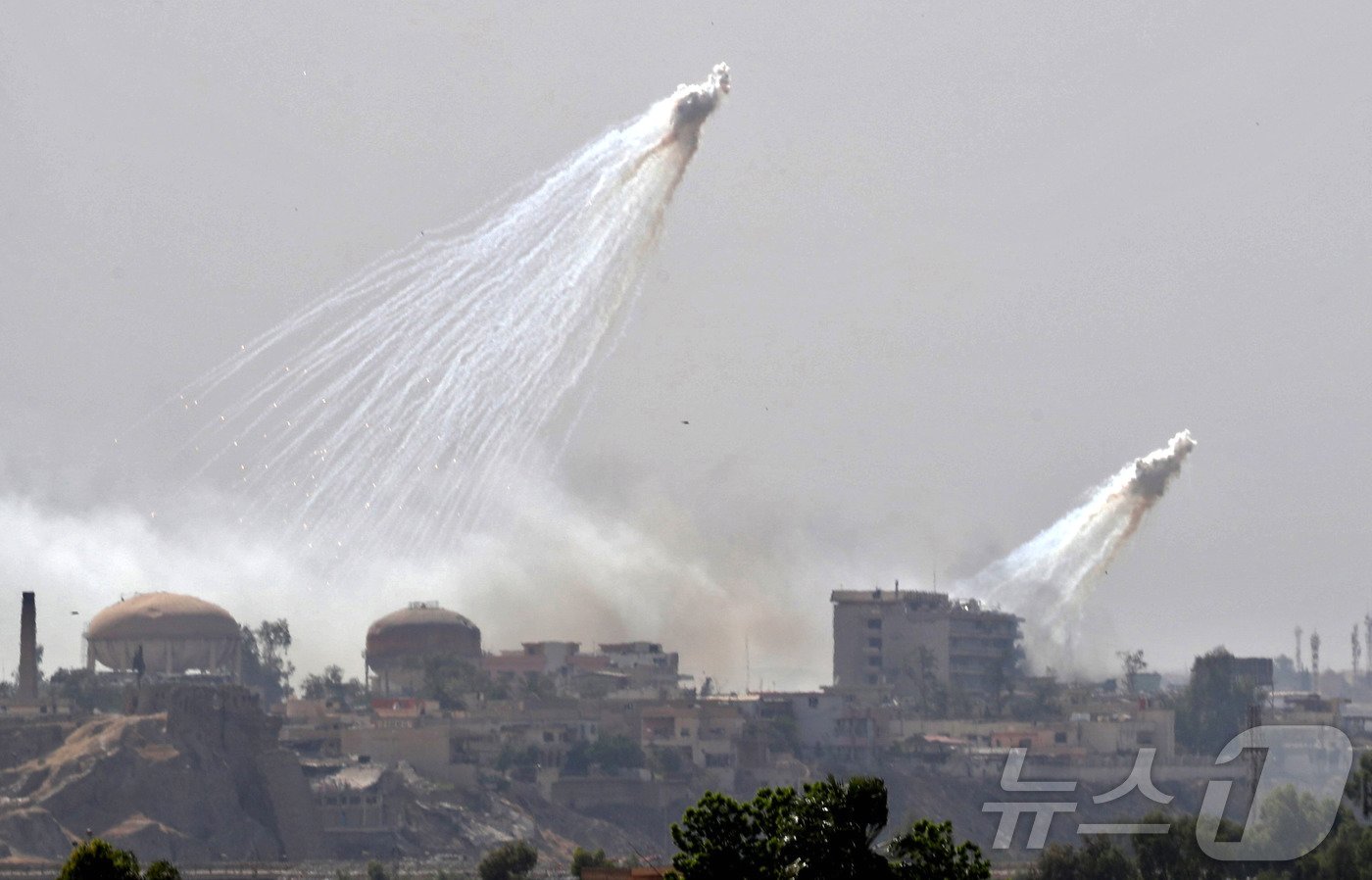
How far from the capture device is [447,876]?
13125 centimetres

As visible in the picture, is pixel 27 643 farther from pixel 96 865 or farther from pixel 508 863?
pixel 96 865

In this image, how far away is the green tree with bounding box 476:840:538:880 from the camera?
4914 inches

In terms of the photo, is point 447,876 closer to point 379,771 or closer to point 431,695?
point 379,771

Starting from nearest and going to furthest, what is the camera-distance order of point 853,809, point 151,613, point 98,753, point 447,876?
point 853,809 → point 447,876 → point 98,753 → point 151,613

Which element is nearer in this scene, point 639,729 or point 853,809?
point 853,809

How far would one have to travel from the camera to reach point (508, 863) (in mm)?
125375

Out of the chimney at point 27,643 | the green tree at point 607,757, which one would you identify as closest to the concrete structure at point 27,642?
the chimney at point 27,643

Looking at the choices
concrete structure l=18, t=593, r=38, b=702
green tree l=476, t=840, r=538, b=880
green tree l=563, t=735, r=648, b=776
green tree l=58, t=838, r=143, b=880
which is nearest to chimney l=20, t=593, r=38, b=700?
concrete structure l=18, t=593, r=38, b=702

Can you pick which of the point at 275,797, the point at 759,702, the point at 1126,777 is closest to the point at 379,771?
the point at 275,797

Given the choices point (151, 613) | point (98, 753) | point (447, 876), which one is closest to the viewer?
point (447, 876)

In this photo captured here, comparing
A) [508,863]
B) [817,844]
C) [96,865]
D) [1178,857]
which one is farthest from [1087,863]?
[817,844]

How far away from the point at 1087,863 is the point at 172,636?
86.2 metres

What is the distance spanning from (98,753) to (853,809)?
361ft

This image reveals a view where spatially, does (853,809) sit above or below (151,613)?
below
